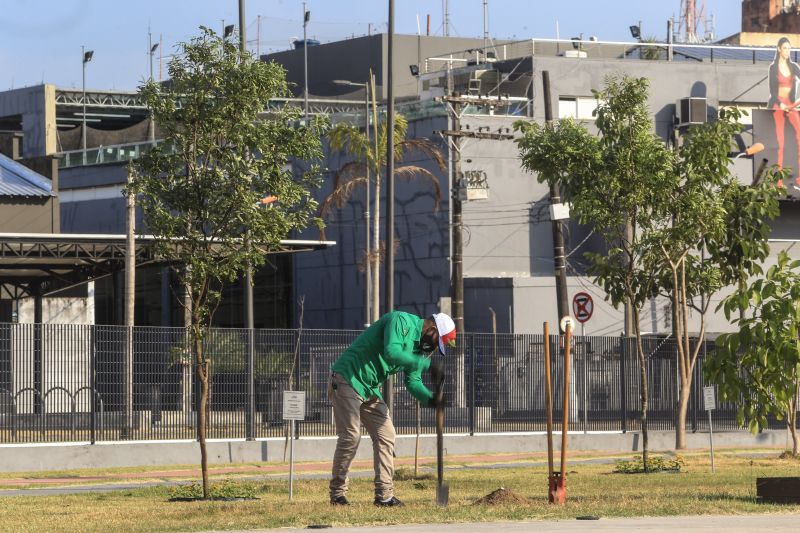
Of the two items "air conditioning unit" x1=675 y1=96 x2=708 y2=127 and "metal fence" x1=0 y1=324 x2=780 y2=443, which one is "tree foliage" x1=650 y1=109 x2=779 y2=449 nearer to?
"metal fence" x1=0 y1=324 x2=780 y2=443

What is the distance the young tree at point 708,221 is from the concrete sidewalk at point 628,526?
9.81 m

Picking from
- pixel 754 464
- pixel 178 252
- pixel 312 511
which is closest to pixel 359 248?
pixel 754 464

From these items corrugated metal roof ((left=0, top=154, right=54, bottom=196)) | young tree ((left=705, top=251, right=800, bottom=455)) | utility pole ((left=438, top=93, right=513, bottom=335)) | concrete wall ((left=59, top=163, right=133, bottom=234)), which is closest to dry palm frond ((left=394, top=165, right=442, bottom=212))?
utility pole ((left=438, top=93, right=513, bottom=335))

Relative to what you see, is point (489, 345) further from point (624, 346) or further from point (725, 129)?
point (725, 129)

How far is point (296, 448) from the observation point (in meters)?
26.0

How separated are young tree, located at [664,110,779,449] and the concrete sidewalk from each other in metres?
9.81

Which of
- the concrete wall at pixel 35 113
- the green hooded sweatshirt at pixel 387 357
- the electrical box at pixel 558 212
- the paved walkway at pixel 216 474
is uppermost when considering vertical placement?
the concrete wall at pixel 35 113

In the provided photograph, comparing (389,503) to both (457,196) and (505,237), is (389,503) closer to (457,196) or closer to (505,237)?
(457,196)

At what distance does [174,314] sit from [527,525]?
5181cm

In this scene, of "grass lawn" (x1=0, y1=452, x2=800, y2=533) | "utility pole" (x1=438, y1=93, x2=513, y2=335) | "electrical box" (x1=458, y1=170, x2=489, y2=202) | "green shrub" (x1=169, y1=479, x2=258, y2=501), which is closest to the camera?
"grass lawn" (x1=0, y1=452, x2=800, y2=533)

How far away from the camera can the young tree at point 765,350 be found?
Result: 1584 centimetres

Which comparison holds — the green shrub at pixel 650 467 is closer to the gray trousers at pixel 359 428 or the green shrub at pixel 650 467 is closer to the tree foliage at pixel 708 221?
the tree foliage at pixel 708 221

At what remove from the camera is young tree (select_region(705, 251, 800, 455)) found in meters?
15.8

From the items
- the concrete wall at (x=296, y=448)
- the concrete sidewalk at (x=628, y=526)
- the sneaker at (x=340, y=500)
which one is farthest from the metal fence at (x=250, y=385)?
the concrete sidewalk at (x=628, y=526)
